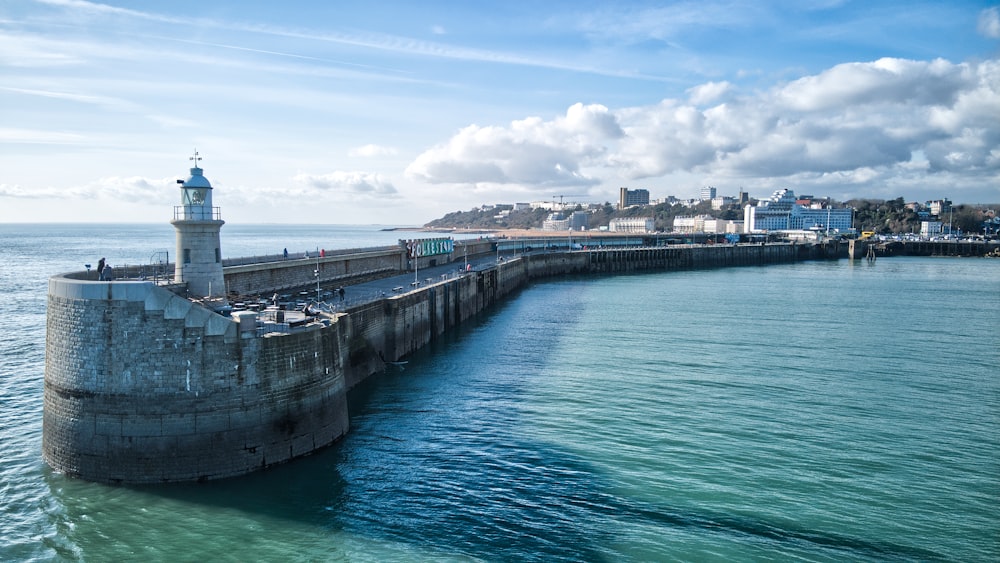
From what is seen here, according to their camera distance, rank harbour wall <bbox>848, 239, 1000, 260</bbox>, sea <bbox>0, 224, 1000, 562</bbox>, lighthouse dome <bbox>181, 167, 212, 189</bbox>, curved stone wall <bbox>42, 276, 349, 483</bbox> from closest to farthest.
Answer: sea <bbox>0, 224, 1000, 562</bbox>, curved stone wall <bbox>42, 276, 349, 483</bbox>, lighthouse dome <bbox>181, 167, 212, 189</bbox>, harbour wall <bbox>848, 239, 1000, 260</bbox>

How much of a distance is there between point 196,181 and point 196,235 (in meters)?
Result: 2.12

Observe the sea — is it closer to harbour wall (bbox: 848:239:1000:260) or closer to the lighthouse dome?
the lighthouse dome

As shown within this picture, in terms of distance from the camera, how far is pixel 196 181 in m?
25.8

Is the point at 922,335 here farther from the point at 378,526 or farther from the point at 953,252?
the point at 953,252

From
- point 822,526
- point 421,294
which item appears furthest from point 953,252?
point 822,526

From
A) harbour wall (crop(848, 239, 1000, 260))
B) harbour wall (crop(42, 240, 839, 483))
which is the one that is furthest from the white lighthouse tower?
harbour wall (crop(848, 239, 1000, 260))

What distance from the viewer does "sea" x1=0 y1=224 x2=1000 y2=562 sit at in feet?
55.7

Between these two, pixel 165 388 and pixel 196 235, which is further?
pixel 196 235

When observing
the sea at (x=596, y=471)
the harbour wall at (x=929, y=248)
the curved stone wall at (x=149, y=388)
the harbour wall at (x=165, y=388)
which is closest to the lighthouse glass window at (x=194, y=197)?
the harbour wall at (x=165, y=388)

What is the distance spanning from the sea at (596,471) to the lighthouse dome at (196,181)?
10705 mm

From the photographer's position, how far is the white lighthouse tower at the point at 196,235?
25875 mm

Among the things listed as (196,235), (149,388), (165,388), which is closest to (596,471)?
(165,388)

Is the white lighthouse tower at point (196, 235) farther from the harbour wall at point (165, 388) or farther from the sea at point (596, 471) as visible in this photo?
the sea at point (596, 471)

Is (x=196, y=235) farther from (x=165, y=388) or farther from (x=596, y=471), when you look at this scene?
(x=596, y=471)
